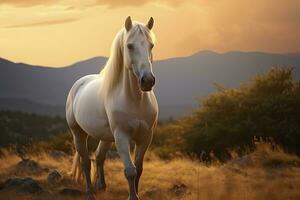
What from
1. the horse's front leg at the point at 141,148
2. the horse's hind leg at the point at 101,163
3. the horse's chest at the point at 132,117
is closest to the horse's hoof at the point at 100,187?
the horse's hind leg at the point at 101,163

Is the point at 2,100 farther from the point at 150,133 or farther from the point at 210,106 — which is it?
the point at 150,133

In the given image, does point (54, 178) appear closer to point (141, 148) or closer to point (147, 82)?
point (141, 148)

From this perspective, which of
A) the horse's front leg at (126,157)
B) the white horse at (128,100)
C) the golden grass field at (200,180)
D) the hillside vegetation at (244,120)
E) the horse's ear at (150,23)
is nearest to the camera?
the white horse at (128,100)

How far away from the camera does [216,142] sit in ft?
72.0

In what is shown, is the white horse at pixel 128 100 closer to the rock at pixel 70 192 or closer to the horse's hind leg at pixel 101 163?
the horse's hind leg at pixel 101 163

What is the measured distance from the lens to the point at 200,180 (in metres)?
11.8

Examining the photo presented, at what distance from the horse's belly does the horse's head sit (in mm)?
1307

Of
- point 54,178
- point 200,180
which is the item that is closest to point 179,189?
point 200,180

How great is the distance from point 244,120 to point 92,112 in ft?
45.2

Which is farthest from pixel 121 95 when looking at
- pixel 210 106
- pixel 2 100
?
pixel 2 100

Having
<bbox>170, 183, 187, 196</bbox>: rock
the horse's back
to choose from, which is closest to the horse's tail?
the horse's back

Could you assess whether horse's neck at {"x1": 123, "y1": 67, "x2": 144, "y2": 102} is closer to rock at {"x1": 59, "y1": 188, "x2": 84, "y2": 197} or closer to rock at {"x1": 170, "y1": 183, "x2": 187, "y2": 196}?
rock at {"x1": 170, "y1": 183, "x2": 187, "y2": 196}

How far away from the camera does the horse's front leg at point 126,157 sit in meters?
7.94

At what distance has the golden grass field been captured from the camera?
9336 millimetres
